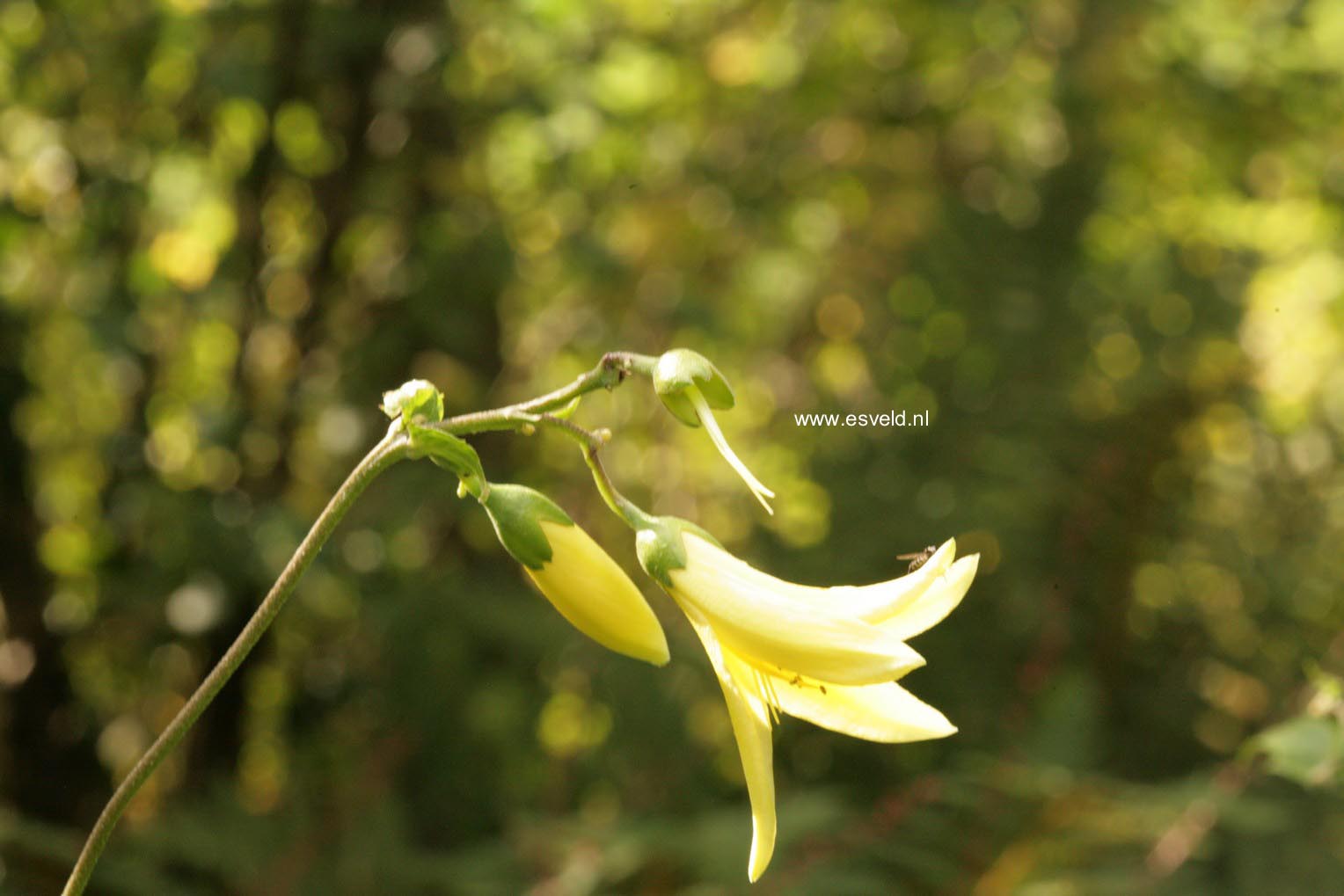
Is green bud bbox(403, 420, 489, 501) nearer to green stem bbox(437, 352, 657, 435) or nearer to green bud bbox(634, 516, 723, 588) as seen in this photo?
green stem bbox(437, 352, 657, 435)

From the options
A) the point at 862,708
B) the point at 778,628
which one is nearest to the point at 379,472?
the point at 778,628

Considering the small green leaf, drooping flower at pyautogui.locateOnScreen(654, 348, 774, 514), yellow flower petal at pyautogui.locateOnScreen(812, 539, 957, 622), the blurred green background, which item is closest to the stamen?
drooping flower at pyautogui.locateOnScreen(654, 348, 774, 514)

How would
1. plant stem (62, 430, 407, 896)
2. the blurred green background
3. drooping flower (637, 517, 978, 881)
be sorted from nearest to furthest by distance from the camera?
plant stem (62, 430, 407, 896), drooping flower (637, 517, 978, 881), the blurred green background

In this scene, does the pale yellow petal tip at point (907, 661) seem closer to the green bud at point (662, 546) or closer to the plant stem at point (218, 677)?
the green bud at point (662, 546)

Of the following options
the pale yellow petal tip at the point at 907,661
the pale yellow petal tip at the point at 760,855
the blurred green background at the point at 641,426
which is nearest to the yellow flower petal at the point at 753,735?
the pale yellow petal tip at the point at 760,855

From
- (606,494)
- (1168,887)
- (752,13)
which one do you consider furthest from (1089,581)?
(606,494)

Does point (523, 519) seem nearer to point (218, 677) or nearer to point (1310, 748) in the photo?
point (218, 677)
